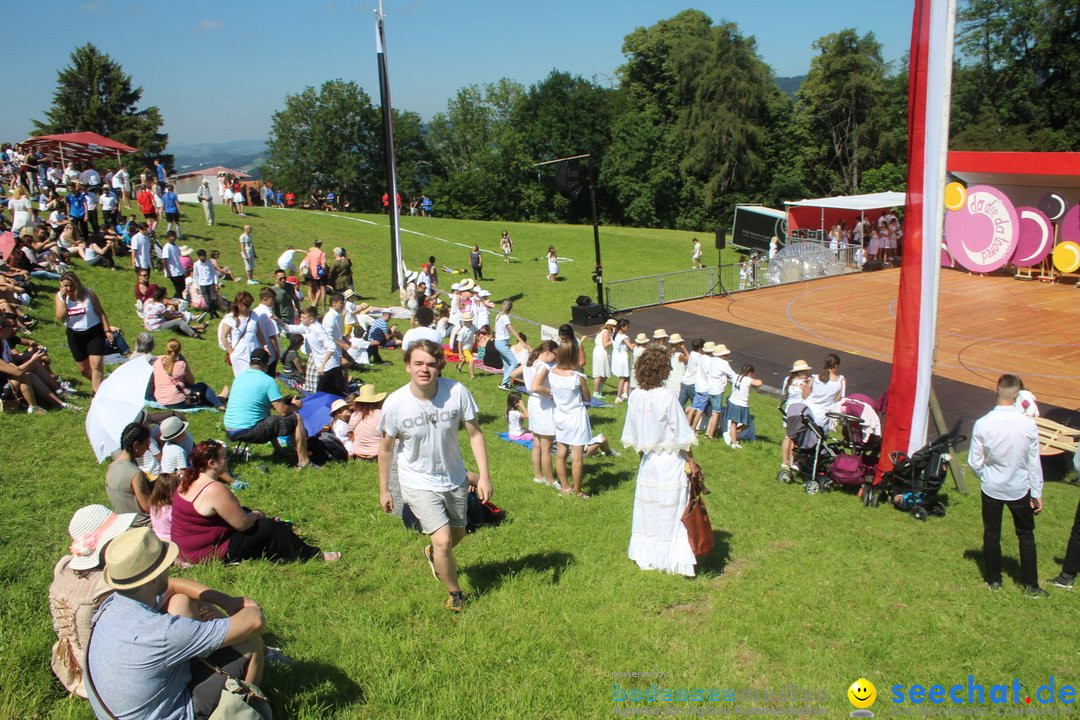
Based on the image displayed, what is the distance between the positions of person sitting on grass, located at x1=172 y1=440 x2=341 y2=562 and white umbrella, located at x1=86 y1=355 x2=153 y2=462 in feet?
5.86

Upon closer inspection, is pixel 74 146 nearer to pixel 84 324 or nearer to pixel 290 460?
pixel 84 324

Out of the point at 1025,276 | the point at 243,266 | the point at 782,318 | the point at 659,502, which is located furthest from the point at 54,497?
the point at 1025,276

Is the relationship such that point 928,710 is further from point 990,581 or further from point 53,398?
point 53,398

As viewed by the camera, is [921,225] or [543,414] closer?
[543,414]

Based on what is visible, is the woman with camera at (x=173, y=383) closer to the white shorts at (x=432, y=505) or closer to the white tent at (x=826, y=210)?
the white shorts at (x=432, y=505)

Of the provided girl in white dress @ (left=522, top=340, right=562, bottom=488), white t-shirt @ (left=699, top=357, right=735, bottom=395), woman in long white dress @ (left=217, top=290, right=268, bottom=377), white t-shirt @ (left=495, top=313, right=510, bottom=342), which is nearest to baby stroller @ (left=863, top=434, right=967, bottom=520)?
white t-shirt @ (left=699, top=357, right=735, bottom=395)

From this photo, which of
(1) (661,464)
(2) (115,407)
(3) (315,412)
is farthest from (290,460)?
(1) (661,464)

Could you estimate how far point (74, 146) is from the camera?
25.9 metres

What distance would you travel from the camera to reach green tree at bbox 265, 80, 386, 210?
261 feet

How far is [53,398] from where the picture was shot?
31.3ft

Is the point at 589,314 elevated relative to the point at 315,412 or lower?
lower

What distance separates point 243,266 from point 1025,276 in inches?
1067

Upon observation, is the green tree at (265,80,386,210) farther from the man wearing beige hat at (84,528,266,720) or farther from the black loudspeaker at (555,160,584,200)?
the man wearing beige hat at (84,528,266,720)

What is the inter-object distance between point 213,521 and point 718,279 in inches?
883
